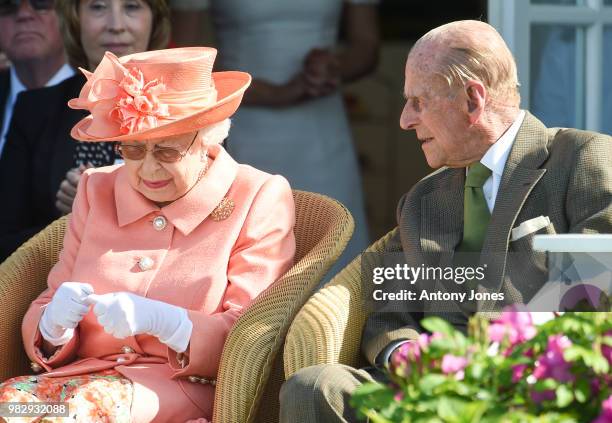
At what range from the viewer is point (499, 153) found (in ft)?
11.7

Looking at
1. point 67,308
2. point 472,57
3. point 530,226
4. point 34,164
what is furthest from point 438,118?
point 34,164

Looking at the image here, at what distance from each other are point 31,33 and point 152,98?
240 cm

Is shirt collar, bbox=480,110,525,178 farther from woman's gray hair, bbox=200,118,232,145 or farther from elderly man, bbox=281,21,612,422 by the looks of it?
woman's gray hair, bbox=200,118,232,145

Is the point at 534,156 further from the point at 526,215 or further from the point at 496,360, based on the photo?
the point at 496,360

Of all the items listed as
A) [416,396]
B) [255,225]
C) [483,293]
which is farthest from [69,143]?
[416,396]

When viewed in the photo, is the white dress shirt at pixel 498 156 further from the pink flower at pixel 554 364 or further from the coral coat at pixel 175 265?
the pink flower at pixel 554 364

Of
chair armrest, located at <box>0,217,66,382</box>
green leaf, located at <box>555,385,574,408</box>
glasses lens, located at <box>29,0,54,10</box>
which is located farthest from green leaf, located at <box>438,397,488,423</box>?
glasses lens, located at <box>29,0,54,10</box>

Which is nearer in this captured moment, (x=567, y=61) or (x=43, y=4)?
(x=567, y=61)

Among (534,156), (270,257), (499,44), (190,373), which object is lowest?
(190,373)

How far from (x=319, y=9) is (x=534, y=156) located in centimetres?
256

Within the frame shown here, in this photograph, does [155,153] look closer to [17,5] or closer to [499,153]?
[499,153]

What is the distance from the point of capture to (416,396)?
7.23 feet

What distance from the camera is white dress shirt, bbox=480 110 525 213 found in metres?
3.57

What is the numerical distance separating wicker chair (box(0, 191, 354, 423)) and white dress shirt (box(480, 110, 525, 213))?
498mm
